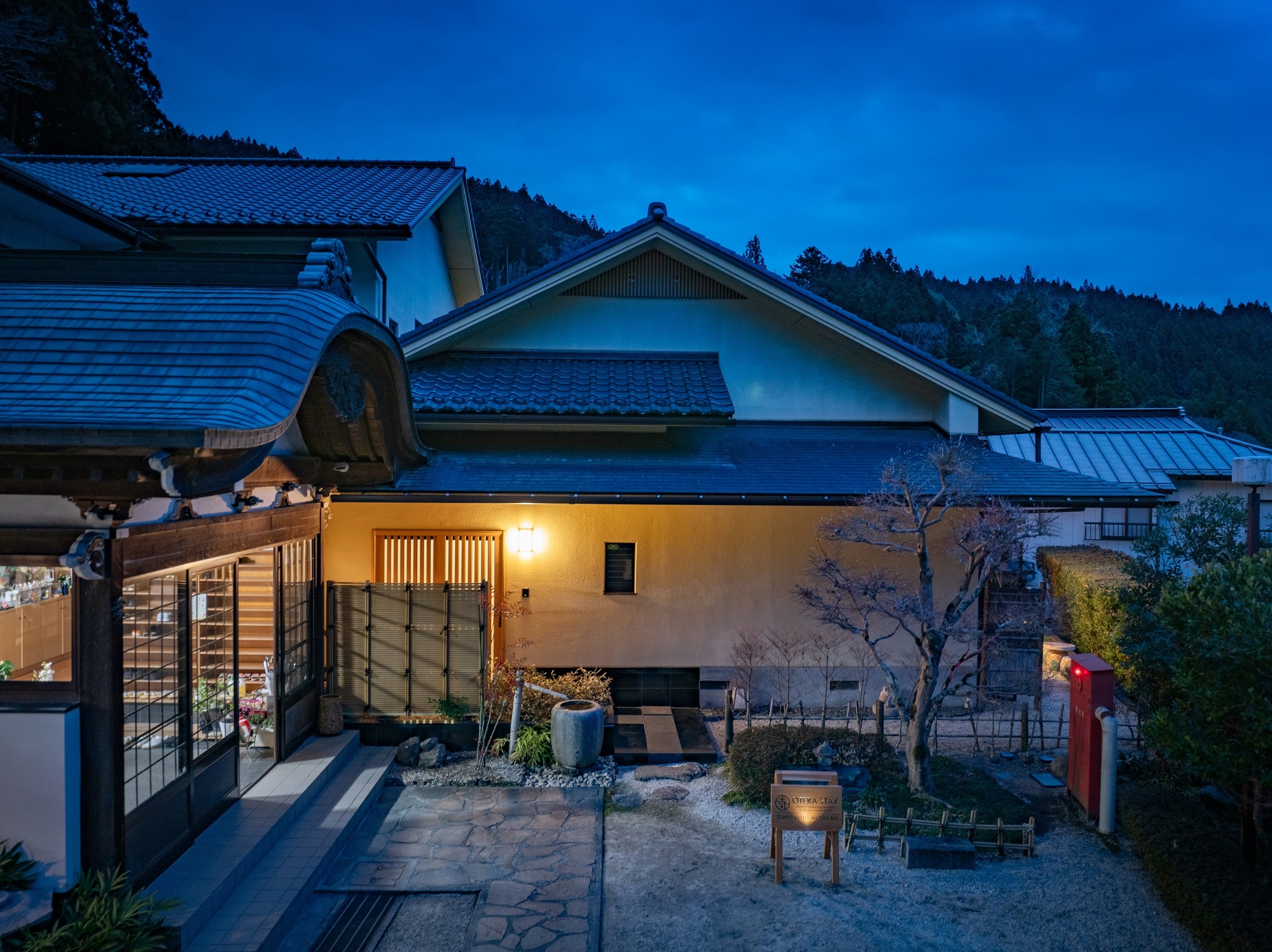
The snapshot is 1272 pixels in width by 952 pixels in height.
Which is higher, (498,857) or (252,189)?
(252,189)

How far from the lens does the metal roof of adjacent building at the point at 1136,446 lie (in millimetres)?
28969

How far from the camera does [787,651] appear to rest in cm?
1209

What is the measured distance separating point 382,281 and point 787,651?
959 cm

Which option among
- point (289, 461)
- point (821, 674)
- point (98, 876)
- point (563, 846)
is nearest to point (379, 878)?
point (563, 846)

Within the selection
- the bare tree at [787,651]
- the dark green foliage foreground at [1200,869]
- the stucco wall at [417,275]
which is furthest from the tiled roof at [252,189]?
the dark green foliage foreground at [1200,869]

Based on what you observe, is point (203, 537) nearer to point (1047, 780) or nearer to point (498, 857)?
point (498, 857)

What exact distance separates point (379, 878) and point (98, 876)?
93.7 inches

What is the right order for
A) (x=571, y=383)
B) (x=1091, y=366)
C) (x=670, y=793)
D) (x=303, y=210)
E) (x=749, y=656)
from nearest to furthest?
(x=670, y=793)
(x=749, y=656)
(x=571, y=383)
(x=303, y=210)
(x=1091, y=366)

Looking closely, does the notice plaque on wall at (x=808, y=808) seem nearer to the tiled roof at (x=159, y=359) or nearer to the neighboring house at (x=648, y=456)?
the neighboring house at (x=648, y=456)

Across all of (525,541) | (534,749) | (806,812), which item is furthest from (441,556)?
(806,812)

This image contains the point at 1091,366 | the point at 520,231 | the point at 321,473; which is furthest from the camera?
the point at 520,231

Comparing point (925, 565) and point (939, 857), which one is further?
point (925, 565)

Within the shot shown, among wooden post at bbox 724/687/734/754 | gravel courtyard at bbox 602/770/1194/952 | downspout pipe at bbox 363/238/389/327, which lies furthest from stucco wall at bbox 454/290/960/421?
gravel courtyard at bbox 602/770/1194/952

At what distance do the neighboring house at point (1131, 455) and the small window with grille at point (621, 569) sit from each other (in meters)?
20.1
